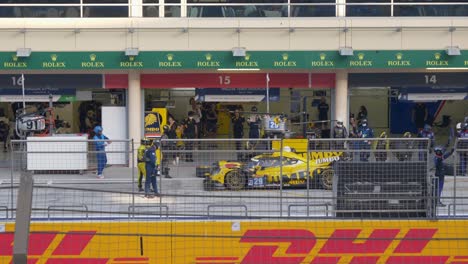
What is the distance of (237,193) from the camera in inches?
512

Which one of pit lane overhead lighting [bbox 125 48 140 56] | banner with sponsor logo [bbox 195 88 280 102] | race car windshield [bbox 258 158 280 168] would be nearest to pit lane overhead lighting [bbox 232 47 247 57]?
banner with sponsor logo [bbox 195 88 280 102]

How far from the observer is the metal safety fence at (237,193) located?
12.0 m

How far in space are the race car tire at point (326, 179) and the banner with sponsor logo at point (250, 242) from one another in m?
0.97

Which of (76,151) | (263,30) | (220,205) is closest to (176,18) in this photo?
(263,30)

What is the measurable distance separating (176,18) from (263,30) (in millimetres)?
2736

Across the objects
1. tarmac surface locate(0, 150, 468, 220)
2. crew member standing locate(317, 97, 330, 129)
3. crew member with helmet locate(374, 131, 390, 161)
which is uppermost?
crew member standing locate(317, 97, 330, 129)

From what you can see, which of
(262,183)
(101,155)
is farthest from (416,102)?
(262,183)

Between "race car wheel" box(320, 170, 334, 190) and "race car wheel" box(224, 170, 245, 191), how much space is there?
3.88 feet

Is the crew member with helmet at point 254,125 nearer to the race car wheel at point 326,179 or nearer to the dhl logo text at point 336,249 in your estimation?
the race car wheel at point 326,179

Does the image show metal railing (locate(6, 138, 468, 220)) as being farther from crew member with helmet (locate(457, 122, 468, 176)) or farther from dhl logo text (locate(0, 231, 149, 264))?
dhl logo text (locate(0, 231, 149, 264))

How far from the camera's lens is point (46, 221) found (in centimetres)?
1206

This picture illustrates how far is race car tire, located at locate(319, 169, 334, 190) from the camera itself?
42.2 ft

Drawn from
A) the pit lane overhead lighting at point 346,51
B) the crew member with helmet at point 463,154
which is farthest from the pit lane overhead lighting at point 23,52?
the crew member with helmet at point 463,154

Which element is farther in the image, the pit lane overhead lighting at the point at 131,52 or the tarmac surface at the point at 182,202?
the pit lane overhead lighting at the point at 131,52
